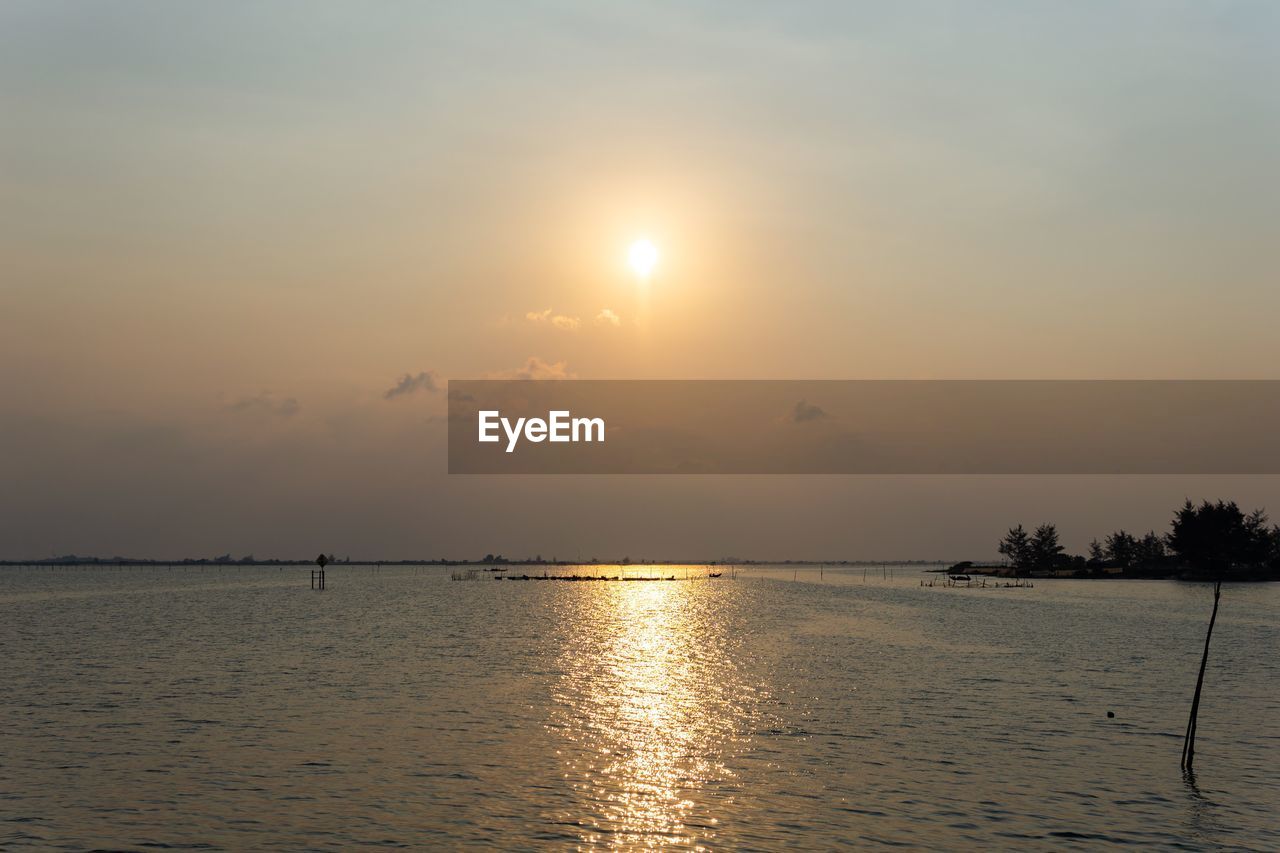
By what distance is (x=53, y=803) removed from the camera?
3328 centimetres

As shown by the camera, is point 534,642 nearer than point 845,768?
No

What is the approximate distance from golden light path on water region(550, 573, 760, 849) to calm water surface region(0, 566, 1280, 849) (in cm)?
19

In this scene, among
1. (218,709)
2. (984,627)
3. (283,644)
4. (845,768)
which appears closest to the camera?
(845,768)

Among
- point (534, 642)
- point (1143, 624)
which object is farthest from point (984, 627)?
point (534, 642)

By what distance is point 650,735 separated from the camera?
4603cm

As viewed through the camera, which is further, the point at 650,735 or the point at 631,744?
the point at 650,735

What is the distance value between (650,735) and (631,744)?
2248 millimetres

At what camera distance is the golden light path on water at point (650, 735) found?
32.2 m

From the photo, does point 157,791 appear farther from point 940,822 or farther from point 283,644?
point 283,644

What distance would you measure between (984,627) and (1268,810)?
273ft

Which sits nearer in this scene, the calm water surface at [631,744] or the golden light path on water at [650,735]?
the calm water surface at [631,744]

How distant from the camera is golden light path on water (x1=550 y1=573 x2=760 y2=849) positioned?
105 feet

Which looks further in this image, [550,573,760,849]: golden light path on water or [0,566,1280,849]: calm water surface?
[550,573,760,849]: golden light path on water

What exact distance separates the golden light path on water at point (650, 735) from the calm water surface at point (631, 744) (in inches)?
7.6
